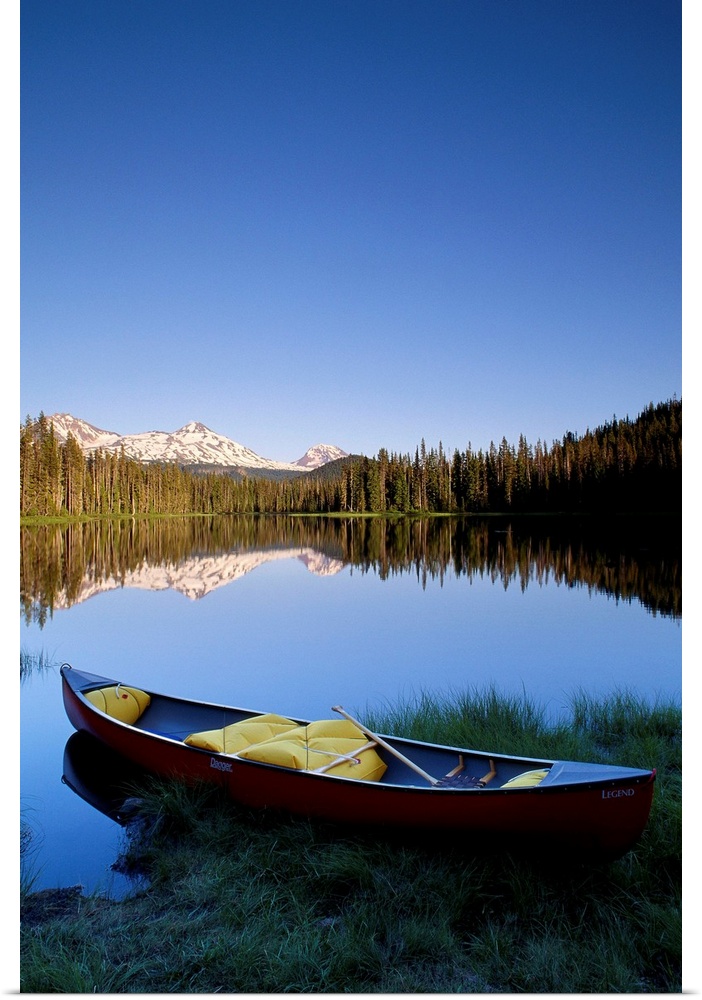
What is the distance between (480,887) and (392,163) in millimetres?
5618

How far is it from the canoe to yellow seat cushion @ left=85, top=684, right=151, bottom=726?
2cm

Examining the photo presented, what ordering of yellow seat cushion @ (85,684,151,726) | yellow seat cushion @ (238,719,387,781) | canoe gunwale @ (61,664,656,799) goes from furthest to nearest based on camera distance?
yellow seat cushion @ (85,684,151,726)
yellow seat cushion @ (238,719,387,781)
canoe gunwale @ (61,664,656,799)

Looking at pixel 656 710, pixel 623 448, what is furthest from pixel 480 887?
pixel 623 448

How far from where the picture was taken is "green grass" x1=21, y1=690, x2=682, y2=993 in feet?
8.82

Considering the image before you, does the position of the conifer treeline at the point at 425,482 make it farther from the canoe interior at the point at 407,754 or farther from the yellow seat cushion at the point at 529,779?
the yellow seat cushion at the point at 529,779

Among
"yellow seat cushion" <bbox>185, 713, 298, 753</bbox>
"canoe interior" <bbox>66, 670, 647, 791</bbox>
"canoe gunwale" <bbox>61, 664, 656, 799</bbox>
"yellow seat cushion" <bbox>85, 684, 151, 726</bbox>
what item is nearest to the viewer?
"canoe gunwale" <bbox>61, 664, 656, 799</bbox>

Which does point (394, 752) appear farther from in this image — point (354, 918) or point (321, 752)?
point (354, 918)

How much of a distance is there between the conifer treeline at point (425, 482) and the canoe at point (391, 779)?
3.13 metres

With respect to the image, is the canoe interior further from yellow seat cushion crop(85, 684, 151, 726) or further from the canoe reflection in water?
the canoe reflection in water

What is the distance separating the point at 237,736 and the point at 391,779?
3.94 feet

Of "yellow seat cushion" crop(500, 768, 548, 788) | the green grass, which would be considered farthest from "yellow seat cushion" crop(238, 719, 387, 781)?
"yellow seat cushion" crop(500, 768, 548, 788)

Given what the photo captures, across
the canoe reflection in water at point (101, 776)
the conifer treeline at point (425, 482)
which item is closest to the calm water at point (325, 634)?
the canoe reflection in water at point (101, 776)

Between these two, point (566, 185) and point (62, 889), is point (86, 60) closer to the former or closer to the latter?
point (566, 185)

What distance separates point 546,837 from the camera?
3229 millimetres
